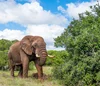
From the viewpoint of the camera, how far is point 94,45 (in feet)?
44.2

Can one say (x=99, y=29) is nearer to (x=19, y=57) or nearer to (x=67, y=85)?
(x=67, y=85)

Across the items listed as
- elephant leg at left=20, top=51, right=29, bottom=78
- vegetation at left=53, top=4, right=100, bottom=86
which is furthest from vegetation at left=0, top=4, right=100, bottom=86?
elephant leg at left=20, top=51, right=29, bottom=78

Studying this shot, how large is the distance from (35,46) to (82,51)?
13.3 ft

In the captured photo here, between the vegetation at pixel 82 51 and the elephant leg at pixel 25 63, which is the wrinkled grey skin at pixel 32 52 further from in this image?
the vegetation at pixel 82 51

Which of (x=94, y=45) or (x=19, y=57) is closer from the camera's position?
(x=94, y=45)

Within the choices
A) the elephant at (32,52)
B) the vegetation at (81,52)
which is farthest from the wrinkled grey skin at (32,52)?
the vegetation at (81,52)

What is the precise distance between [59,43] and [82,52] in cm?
185

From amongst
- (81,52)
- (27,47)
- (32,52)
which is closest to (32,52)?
(32,52)

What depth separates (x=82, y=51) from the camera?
13.8 metres

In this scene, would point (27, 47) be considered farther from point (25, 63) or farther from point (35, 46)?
point (25, 63)

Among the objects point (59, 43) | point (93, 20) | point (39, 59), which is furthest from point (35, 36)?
point (93, 20)

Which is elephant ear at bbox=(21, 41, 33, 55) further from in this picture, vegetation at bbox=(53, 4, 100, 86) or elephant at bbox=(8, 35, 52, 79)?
vegetation at bbox=(53, 4, 100, 86)

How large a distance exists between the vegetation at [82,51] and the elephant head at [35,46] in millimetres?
1563

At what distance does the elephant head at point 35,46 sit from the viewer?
16.7 meters
